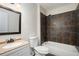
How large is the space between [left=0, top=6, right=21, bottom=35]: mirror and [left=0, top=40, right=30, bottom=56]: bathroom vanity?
245mm

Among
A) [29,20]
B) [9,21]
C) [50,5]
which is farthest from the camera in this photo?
[9,21]

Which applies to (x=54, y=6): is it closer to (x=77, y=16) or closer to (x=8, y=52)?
(x=77, y=16)

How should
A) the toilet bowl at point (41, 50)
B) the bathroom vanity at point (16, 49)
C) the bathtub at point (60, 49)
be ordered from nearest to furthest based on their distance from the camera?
the bathroom vanity at point (16, 49) < the bathtub at point (60, 49) < the toilet bowl at point (41, 50)

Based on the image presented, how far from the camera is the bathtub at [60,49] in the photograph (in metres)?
1.42

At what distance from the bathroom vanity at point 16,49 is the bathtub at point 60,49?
335 mm

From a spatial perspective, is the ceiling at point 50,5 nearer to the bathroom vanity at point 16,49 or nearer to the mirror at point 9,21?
the mirror at point 9,21

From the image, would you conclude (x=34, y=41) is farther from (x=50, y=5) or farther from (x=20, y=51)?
(x=50, y=5)

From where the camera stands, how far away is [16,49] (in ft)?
4.75

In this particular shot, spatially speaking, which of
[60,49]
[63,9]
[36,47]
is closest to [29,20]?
[36,47]

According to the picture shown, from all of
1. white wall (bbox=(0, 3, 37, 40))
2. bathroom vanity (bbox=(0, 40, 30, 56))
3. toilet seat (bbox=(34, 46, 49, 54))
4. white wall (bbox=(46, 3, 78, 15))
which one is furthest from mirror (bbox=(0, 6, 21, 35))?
white wall (bbox=(46, 3, 78, 15))

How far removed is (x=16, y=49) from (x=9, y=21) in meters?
0.58

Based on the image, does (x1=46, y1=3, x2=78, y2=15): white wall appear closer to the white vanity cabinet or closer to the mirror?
the mirror

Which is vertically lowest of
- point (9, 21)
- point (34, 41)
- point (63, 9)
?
point (34, 41)

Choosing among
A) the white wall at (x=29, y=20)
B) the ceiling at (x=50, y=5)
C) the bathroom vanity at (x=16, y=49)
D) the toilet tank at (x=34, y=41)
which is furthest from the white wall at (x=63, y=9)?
the bathroom vanity at (x=16, y=49)
